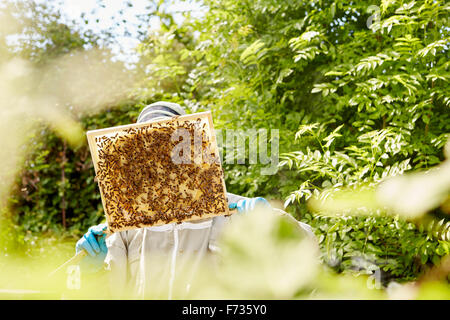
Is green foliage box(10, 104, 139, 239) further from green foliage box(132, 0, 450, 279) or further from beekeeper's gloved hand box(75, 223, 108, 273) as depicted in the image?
beekeeper's gloved hand box(75, 223, 108, 273)

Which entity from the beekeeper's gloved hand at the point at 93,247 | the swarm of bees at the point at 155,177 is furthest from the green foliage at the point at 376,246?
the beekeeper's gloved hand at the point at 93,247

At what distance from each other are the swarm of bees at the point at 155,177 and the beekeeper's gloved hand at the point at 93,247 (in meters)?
0.22

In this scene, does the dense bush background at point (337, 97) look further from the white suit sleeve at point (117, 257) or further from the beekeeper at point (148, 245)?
the white suit sleeve at point (117, 257)

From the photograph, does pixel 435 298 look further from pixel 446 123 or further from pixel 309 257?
pixel 446 123

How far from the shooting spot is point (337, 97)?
3.32m

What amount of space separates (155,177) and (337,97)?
176cm

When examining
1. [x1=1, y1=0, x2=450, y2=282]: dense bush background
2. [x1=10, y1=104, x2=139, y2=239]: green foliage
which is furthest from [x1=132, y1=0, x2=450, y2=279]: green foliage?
[x1=10, y1=104, x2=139, y2=239]: green foliage

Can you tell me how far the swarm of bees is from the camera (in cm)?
230

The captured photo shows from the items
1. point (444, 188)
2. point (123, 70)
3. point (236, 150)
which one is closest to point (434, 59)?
point (236, 150)

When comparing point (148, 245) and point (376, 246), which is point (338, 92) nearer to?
point (376, 246)

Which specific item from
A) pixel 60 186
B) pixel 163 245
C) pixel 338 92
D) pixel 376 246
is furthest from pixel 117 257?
pixel 60 186

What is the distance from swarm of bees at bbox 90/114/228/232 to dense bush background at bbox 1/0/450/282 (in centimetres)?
78

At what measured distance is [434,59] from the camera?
124 inches
